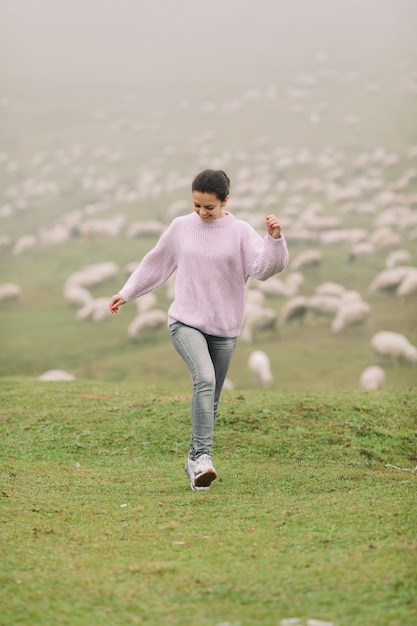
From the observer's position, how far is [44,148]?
92.6ft

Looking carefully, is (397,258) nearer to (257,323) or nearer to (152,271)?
(257,323)

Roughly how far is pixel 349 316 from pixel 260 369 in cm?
280

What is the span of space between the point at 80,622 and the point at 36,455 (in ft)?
11.9

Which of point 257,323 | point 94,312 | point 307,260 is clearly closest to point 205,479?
point 257,323

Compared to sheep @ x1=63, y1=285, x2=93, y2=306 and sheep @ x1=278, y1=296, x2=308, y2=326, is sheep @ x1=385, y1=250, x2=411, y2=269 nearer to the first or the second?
sheep @ x1=278, y1=296, x2=308, y2=326

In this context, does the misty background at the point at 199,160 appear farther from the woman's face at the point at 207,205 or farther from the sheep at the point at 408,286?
the woman's face at the point at 207,205

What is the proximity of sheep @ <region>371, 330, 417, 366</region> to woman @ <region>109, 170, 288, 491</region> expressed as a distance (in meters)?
10.9

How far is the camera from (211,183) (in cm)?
466

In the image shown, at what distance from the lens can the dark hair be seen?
15.3 ft

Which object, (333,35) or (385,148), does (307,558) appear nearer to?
(385,148)

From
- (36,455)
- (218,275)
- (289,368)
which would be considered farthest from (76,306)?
(218,275)

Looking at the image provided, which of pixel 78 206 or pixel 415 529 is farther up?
pixel 78 206

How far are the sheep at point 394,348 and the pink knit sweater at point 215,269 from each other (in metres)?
10.9

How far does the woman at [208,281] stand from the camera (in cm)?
472
